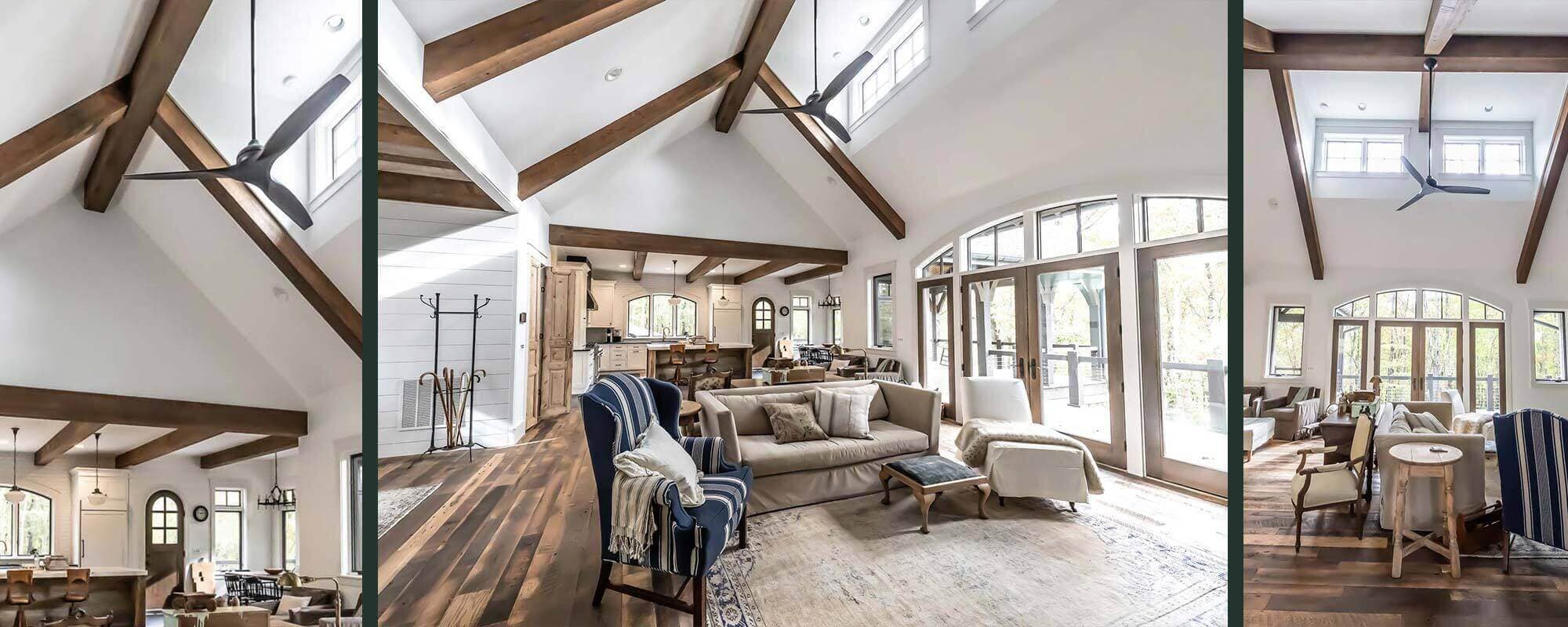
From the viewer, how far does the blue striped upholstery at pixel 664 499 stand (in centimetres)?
179

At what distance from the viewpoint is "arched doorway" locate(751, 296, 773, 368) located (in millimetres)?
3406

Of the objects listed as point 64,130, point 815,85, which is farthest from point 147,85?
point 815,85

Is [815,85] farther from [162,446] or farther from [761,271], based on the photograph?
[162,446]

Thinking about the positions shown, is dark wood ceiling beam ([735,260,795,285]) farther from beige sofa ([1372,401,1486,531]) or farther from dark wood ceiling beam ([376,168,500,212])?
beige sofa ([1372,401,1486,531])

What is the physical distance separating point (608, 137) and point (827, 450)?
2.76m

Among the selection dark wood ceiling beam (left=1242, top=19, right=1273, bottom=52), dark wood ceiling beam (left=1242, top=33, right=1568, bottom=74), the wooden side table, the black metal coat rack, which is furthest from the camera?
the wooden side table

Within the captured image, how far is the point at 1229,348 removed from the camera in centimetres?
98

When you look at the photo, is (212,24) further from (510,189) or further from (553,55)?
(510,189)

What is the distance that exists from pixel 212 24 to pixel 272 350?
3.17 feet

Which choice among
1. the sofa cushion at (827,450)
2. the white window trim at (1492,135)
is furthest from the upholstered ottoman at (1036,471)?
the white window trim at (1492,135)

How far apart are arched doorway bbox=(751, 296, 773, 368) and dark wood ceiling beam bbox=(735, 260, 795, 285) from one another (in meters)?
0.20

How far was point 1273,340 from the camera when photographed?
4.99 feet

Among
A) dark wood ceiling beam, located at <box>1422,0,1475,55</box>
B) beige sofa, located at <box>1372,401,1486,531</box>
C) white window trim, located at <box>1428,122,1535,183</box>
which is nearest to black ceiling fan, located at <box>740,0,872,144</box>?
dark wood ceiling beam, located at <box>1422,0,1475,55</box>

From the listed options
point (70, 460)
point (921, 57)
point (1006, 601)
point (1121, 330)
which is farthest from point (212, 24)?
point (1006, 601)
